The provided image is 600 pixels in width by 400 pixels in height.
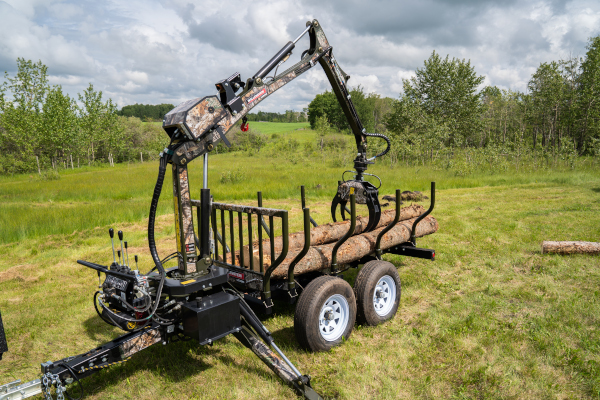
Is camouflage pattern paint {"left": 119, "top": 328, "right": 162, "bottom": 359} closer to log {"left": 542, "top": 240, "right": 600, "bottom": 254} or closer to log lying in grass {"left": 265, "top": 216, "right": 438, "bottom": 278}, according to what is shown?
log lying in grass {"left": 265, "top": 216, "right": 438, "bottom": 278}

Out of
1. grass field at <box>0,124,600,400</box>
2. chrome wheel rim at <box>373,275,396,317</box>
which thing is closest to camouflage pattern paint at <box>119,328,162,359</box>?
grass field at <box>0,124,600,400</box>

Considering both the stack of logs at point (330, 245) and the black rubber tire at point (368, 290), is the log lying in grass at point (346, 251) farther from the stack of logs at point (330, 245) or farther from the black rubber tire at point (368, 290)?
the black rubber tire at point (368, 290)

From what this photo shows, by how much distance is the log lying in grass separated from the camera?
444cm

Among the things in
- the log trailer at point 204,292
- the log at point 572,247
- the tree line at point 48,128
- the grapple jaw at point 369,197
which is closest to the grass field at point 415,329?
the log at point 572,247

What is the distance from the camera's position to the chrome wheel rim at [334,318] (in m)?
4.15

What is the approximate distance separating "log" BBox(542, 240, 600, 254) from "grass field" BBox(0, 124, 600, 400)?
5.4 inches

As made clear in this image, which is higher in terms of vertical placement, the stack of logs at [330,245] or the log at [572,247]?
the stack of logs at [330,245]

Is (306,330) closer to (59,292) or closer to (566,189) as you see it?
(59,292)

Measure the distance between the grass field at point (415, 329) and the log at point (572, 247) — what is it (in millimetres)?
138

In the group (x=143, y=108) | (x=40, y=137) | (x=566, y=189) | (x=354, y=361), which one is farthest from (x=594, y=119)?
(x=143, y=108)

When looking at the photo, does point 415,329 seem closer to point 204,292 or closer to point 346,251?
point 346,251

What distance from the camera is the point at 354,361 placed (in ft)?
13.0

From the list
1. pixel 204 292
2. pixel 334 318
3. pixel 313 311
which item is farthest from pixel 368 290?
pixel 204 292

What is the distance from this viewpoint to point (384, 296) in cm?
492
